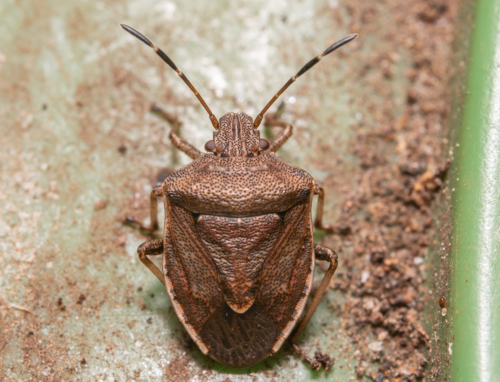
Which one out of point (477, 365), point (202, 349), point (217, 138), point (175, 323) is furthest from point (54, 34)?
point (477, 365)

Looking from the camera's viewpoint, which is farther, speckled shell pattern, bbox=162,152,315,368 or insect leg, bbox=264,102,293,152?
insect leg, bbox=264,102,293,152

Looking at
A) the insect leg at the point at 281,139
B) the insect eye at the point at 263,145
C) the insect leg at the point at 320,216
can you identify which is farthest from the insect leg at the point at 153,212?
the insect leg at the point at 320,216

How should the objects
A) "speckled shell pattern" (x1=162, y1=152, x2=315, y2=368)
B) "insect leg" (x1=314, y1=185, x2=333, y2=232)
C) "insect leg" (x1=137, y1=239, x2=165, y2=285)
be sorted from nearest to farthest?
"speckled shell pattern" (x1=162, y1=152, x2=315, y2=368), "insect leg" (x1=137, y1=239, x2=165, y2=285), "insect leg" (x1=314, y1=185, x2=333, y2=232)

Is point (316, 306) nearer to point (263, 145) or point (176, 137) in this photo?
point (263, 145)

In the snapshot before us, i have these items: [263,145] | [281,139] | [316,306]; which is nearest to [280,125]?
[281,139]

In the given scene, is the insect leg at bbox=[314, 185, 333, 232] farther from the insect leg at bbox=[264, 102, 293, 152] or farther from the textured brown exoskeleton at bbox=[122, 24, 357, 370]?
the insect leg at bbox=[264, 102, 293, 152]

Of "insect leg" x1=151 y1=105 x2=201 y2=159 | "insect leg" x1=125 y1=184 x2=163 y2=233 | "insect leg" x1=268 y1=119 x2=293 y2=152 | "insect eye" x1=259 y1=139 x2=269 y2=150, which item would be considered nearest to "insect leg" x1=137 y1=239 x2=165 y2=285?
"insect leg" x1=125 y1=184 x2=163 y2=233

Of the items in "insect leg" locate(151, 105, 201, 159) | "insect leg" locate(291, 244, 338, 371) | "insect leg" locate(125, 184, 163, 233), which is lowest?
"insect leg" locate(291, 244, 338, 371)
